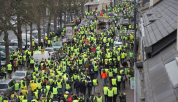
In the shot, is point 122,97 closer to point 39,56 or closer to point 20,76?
point 20,76

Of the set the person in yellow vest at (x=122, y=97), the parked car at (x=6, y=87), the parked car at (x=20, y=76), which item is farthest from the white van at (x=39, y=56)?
the person in yellow vest at (x=122, y=97)

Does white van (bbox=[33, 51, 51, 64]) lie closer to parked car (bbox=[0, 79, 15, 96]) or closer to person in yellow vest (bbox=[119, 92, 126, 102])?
parked car (bbox=[0, 79, 15, 96])

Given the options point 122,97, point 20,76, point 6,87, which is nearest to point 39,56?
point 20,76

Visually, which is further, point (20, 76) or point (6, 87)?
point (20, 76)

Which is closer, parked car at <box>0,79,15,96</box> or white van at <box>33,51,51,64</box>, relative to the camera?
A: parked car at <box>0,79,15,96</box>

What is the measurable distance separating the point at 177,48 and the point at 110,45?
113ft

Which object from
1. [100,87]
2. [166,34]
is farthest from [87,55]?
[166,34]

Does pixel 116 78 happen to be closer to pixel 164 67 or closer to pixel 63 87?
pixel 63 87

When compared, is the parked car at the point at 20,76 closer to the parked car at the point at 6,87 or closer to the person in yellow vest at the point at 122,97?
the parked car at the point at 6,87

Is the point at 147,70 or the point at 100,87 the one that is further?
the point at 100,87

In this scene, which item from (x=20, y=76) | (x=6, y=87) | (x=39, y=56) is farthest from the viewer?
(x=39, y=56)

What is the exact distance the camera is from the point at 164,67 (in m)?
12.1

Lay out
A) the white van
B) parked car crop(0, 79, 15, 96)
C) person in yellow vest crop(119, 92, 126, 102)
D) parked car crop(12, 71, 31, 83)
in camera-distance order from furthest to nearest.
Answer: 1. the white van
2. parked car crop(12, 71, 31, 83)
3. parked car crop(0, 79, 15, 96)
4. person in yellow vest crop(119, 92, 126, 102)

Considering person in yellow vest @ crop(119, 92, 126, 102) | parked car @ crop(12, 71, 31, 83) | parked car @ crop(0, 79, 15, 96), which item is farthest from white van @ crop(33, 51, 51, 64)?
person in yellow vest @ crop(119, 92, 126, 102)
